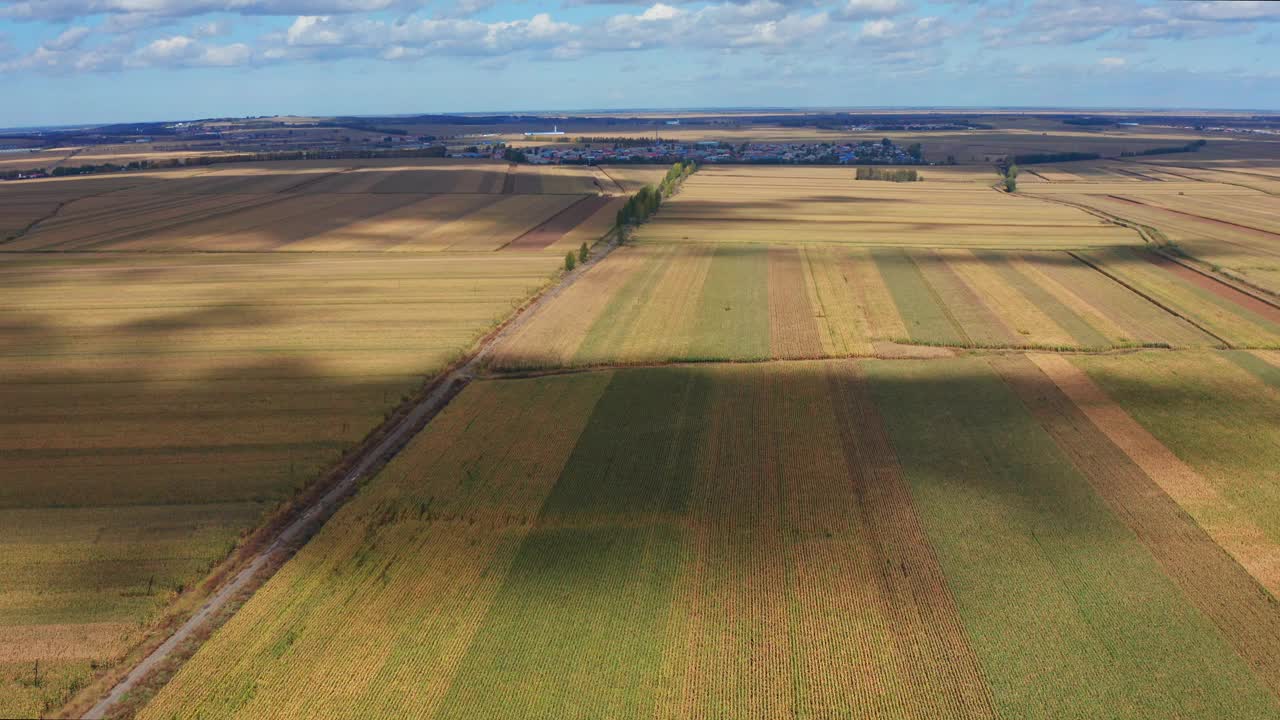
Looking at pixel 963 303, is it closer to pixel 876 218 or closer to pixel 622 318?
pixel 622 318

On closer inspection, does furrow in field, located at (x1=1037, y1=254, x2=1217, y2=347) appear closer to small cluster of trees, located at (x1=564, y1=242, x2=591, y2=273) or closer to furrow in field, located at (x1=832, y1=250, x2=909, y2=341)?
furrow in field, located at (x1=832, y1=250, x2=909, y2=341)

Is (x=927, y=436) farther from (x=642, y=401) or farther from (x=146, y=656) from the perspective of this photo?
(x=146, y=656)

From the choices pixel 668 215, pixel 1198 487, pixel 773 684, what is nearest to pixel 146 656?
pixel 773 684

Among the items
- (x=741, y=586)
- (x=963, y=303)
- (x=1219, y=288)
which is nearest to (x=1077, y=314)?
(x=963, y=303)

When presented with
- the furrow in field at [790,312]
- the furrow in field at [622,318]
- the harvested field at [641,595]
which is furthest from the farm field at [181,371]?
the furrow in field at [790,312]

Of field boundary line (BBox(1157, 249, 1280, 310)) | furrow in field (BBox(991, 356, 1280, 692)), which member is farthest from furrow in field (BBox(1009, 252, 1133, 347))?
furrow in field (BBox(991, 356, 1280, 692))

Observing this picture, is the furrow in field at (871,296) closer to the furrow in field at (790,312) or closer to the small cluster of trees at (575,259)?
the furrow in field at (790,312)
